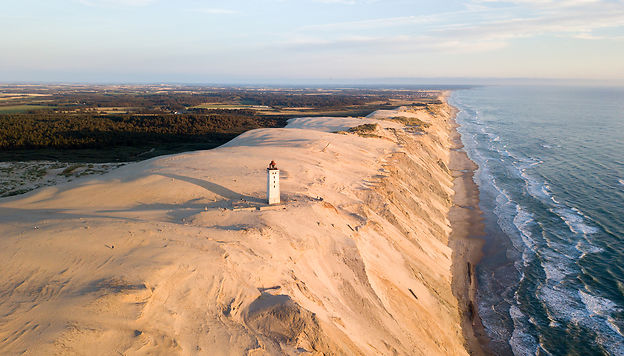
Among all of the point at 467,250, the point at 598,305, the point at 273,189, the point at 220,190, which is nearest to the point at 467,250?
the point at 467,250

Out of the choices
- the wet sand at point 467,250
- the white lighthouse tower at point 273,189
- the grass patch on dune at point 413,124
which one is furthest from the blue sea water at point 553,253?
the grass patch on dune at point 413,124

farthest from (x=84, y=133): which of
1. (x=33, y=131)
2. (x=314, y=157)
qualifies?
(x=314, y=157)

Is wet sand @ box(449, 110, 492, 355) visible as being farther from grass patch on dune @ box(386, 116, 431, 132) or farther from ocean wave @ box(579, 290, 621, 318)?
grass patch on dune @ box(386, 116, 431, 132)

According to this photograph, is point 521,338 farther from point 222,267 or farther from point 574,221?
point 574,221

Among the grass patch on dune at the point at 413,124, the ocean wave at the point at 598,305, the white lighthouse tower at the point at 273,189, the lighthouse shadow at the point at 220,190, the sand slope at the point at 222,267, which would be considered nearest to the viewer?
the sand slope at the point at 222,267

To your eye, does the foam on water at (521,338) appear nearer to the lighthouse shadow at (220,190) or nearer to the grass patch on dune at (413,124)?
the lighthouse shadow at (220,190)

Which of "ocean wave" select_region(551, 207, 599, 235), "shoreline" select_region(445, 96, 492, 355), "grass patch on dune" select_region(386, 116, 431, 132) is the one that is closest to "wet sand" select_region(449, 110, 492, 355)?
"shoreline" select_region(445, 96, 492, 355)

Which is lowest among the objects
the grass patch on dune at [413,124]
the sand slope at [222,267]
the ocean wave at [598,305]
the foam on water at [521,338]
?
the foam on water at [521,338]
